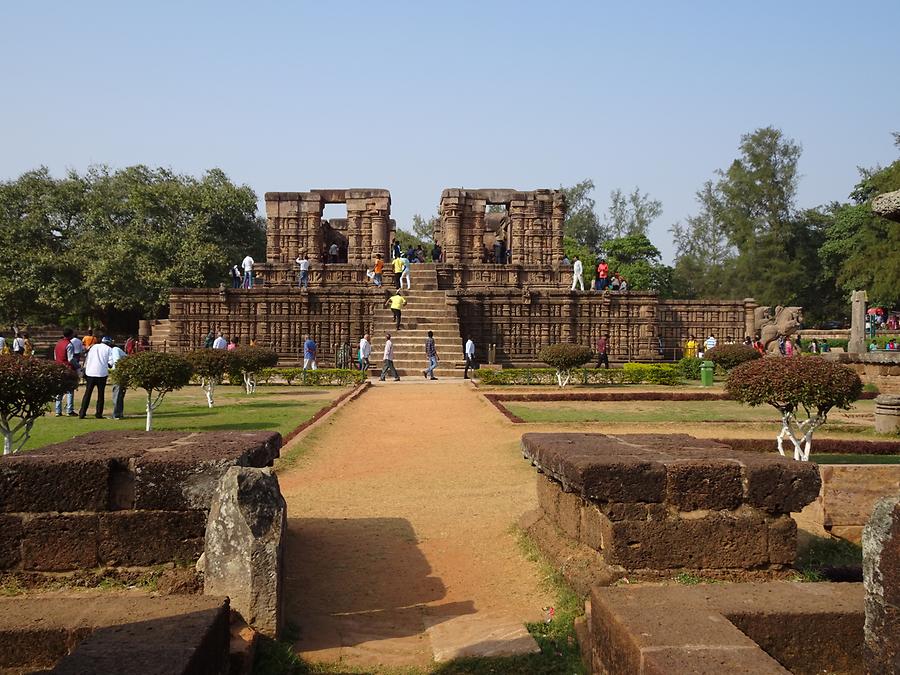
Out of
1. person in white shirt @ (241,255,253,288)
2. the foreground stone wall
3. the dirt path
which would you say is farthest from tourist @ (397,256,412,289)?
the foreground stone wall

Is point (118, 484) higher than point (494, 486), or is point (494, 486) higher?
point (118, 484)

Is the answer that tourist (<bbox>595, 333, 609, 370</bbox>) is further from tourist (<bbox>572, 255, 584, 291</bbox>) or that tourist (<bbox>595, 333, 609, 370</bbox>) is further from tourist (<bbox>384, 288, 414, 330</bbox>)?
tourist (<bbox>384, 288, 414, 330</bbox>)

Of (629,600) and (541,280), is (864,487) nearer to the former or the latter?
(629,600)

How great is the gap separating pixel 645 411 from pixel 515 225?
18802mm

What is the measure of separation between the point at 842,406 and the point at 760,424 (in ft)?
13.5

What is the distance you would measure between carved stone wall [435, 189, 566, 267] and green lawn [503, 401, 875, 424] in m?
16.4

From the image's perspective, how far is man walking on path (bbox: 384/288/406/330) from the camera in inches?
944

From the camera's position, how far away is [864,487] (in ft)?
19.0

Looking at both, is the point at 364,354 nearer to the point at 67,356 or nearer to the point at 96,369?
the point at 67,356

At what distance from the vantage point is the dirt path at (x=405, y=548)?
390cm

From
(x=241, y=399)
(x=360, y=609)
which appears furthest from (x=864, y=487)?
(x=241, y=399)

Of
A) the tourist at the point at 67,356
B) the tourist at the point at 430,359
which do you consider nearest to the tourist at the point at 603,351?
the tourist at the point at 430,359

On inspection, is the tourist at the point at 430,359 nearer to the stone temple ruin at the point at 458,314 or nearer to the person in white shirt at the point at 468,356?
the person in white shirt at the point at 468,356

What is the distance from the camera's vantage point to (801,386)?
806cm
